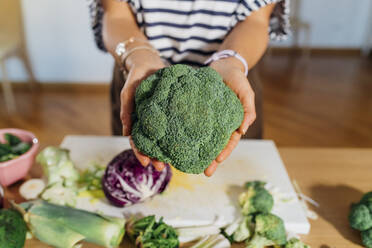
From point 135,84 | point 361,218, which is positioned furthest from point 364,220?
point 135,84

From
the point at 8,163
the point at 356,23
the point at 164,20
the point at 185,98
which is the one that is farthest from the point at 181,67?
the point at 356,23

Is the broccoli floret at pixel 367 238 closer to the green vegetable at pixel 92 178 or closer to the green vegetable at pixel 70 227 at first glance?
the green vegetable at pixel 70 227

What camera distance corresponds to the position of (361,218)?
77 cm

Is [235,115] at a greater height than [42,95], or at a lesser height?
greater

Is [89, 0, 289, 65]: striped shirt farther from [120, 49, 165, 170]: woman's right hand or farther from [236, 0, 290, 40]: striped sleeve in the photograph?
[120, 49, 165, 170]: woman's right hand

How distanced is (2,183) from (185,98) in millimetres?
602

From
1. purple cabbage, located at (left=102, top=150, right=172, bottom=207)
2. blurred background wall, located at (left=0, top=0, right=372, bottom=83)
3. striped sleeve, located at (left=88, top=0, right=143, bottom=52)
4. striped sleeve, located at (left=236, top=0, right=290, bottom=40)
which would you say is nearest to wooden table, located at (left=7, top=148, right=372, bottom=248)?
purple cabbage, located at (left=102, top=150, right=172, bottom=207)

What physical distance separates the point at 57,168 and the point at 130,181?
0.20 metres

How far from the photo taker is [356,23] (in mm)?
3861

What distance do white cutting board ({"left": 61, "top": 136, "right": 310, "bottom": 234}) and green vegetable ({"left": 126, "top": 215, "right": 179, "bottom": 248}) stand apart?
8cm

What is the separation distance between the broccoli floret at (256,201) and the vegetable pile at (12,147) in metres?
0.62

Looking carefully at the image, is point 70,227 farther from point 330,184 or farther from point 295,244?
point 330,184

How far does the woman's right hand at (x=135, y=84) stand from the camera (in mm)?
732

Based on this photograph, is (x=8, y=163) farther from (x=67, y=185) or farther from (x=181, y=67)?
(x=181, y=67)
